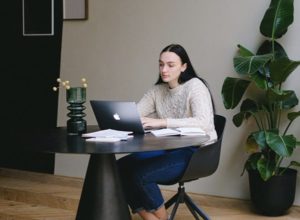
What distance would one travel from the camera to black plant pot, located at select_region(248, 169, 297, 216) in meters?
3.58

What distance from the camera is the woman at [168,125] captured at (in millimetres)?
2945

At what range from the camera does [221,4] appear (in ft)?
13.0

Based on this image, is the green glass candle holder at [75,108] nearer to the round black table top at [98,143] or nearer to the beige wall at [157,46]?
the round black table top at [98,143]

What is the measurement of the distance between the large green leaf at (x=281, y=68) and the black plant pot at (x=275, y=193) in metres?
0.68

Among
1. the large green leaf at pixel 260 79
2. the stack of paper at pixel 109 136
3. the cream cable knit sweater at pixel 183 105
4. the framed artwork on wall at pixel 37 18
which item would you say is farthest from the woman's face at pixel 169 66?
the framed artwork on wall at pixel 37 18

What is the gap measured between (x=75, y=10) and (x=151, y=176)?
7.38ft

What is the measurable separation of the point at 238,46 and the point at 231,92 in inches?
14.8

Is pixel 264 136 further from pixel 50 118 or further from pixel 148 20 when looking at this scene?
pixel 50 118

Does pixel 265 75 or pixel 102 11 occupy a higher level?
pixel 102 11

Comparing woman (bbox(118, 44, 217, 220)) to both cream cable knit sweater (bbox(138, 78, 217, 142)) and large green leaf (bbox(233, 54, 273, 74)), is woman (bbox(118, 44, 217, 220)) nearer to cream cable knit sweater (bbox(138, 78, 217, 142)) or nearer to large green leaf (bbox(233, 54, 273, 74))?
cream cable knit sweater (bbox(138, 78, 217, 142))

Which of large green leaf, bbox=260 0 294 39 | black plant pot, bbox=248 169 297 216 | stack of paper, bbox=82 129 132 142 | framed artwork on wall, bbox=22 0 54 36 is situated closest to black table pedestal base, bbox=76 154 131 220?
stack of paper, bbox=82 129 132 142

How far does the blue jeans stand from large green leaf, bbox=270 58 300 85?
81 centimetres

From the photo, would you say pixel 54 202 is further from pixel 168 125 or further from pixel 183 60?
pixel 183 60

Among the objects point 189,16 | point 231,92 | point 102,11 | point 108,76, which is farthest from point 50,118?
point 231,92
